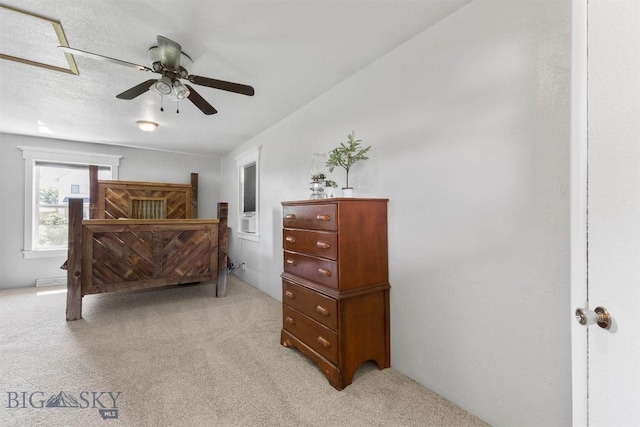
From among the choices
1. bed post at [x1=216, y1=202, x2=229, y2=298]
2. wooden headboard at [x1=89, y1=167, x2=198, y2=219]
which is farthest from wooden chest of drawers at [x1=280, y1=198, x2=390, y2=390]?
wooden headboard at [x1=89, y1=167, x2=198, y2=219]

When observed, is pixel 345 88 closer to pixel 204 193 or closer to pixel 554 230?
pixel 554 230

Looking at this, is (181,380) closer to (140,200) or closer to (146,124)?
(146,124)

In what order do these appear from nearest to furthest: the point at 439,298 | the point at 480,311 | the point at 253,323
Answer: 1. the point at 480,311
2. the point at 439,298
3. the point at 253,323

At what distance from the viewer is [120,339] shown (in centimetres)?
251

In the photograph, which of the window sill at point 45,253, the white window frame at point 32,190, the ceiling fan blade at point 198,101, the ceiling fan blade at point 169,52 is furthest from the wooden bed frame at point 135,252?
the ceiling fan blade at point 169,52

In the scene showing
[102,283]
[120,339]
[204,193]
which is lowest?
[120,339]

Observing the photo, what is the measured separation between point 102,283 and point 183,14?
10.00 ft

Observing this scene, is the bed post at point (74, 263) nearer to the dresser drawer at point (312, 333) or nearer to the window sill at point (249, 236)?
the window sill at point (249, 236)
